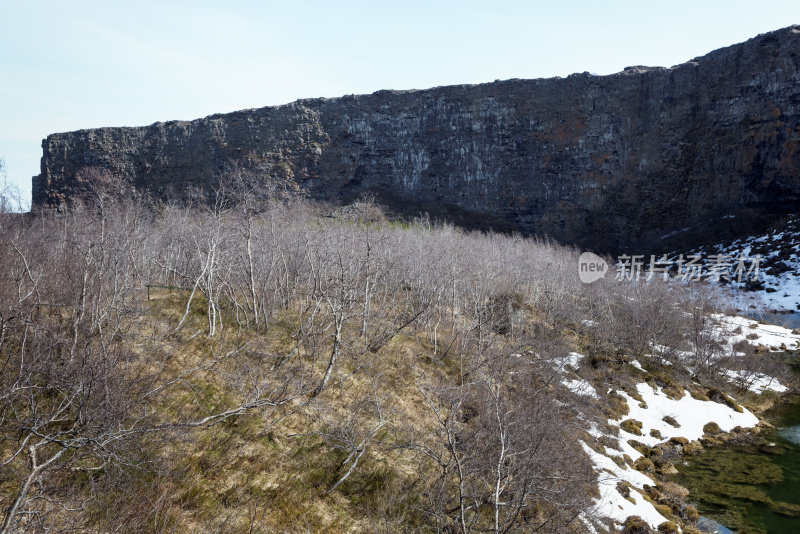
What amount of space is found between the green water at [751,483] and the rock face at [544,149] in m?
43.6

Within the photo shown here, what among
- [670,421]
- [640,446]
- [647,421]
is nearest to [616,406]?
[647,421]

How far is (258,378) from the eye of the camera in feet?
37.7

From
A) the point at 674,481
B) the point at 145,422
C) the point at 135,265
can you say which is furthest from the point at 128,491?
the point at 674,481

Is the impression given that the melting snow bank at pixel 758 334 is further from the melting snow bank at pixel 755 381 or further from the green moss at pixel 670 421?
the green moss at pixel 670 421

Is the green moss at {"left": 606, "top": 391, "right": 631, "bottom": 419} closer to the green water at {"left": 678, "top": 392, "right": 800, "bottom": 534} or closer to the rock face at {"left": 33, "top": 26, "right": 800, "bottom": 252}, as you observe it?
the green water at {"left": 678, "top": 392, "right": 800, "bottom": 534}

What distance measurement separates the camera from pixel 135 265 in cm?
1577

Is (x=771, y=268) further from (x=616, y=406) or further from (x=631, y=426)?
(x=631, y=426)

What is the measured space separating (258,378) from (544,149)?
5867 cm

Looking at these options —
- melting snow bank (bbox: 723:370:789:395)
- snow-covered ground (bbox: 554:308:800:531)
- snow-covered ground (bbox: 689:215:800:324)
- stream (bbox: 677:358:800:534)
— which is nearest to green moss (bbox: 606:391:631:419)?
snow-covered ground (bbox: 554:308:800:531)

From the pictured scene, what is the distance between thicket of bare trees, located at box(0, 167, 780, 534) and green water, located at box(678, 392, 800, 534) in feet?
12.8

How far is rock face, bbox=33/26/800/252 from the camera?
54219mm

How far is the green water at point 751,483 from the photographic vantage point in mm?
11875

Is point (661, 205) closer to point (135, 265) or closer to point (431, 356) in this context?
point (431, 356)

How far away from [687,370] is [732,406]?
2922 millimetres
